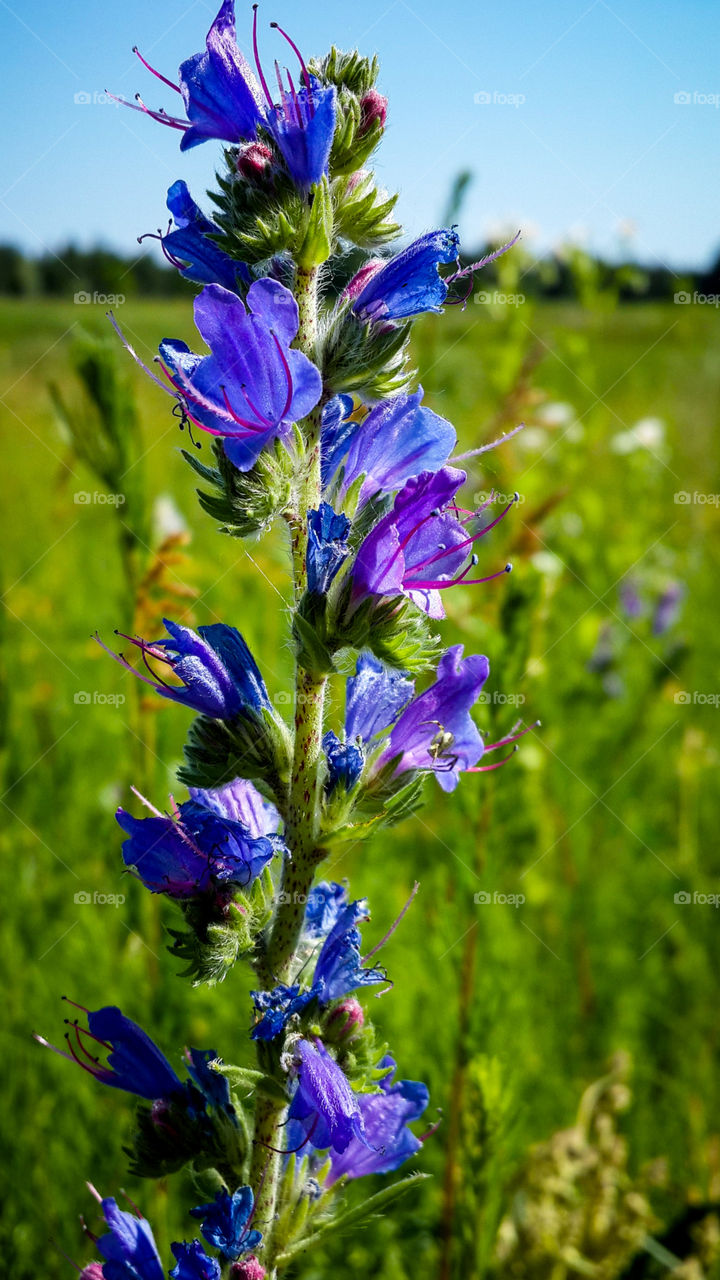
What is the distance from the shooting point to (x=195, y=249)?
6.08ft

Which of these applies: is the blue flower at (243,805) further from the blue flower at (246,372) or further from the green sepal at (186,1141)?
the blue flower at (246,372)

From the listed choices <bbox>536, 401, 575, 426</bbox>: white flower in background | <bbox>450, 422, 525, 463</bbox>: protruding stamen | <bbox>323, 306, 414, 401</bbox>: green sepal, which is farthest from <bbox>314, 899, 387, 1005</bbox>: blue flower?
<bbox>536, 401, 575, 426</bbox>: white flower in background

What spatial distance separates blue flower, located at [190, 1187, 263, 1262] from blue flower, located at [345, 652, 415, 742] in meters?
0.87

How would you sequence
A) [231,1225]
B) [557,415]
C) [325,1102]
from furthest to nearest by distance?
[557,415]
[231,1225]
[325,1102]

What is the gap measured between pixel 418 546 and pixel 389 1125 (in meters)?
A: 1.15

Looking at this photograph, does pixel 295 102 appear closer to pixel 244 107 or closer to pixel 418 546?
pixel 244 107

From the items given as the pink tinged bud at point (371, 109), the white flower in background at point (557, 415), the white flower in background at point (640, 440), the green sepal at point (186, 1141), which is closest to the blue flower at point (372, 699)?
the green sepal at point (186, 1141)

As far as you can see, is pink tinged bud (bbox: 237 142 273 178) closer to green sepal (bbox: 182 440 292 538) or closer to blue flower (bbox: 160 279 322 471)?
blue flower (bbox: 160 279 322 471)

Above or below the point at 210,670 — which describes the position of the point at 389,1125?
below

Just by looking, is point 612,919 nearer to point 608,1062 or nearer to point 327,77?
point 608,1062

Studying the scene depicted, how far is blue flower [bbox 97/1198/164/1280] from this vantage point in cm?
173

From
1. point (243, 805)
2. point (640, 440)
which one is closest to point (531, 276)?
point (640, 440)

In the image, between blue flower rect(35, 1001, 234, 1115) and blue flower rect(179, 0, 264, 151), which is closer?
blue flower rect(179, 0, 264, 151)

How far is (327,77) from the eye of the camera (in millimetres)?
1848
